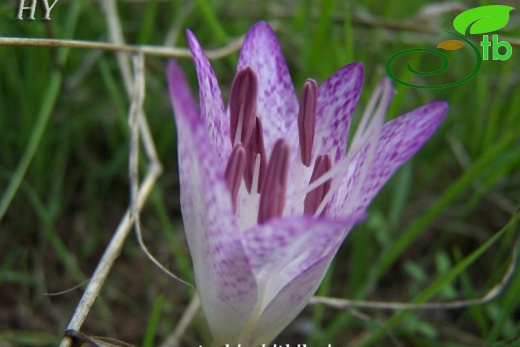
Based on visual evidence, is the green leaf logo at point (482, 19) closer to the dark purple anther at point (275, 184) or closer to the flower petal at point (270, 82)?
the flower petal at point (270, 82)

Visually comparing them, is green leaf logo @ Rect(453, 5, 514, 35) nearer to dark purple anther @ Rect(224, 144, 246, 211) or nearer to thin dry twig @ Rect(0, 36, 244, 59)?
thin dry twig @ Rect(0, 36, 244, 59)

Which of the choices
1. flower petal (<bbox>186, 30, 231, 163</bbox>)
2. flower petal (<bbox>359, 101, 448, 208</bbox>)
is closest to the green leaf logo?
flower petal (<bbox>359, 101, 448, 208</bbox>)

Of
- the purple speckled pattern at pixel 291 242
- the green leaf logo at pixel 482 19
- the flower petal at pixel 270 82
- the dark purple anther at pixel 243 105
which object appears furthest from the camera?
the green leaf logo at pixel 482 19

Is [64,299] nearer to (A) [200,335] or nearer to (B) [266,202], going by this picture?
(A) [200,335]

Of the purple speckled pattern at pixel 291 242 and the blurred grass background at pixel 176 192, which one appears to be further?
the blurred grass background at pixel 176 192

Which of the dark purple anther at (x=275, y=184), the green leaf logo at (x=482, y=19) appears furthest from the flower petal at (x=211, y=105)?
the green leaf logo at (x=482, y=19)

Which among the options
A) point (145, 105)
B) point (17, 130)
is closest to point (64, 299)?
point (17, 130)
